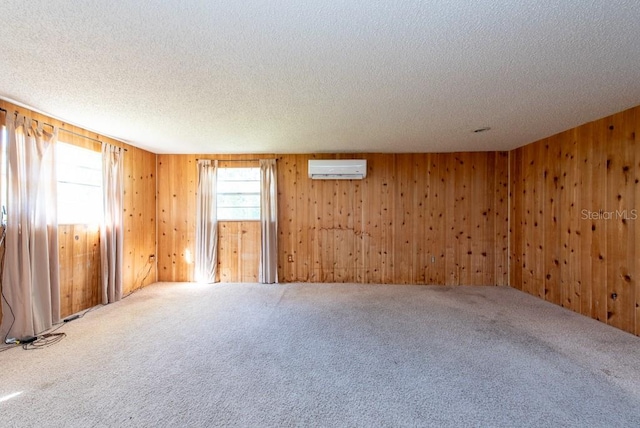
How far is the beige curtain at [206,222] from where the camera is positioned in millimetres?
4660

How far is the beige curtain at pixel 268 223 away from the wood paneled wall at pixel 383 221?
0.15 metres

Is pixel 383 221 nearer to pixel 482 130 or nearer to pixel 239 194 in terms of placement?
pixel 482 130

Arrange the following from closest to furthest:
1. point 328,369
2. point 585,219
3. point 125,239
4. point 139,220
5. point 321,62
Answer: point 321,62, point 328,369, point 585,219, point 125,239, point 139,220

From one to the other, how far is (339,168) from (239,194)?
1.84m

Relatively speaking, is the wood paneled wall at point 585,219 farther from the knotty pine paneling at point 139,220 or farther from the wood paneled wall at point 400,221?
the knotty pine paneling at point 139,220

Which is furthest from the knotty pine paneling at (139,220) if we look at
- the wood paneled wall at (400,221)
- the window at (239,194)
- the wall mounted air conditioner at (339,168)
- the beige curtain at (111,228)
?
the wall mounted air conditioner at (339,168)

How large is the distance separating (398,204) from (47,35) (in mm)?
4376

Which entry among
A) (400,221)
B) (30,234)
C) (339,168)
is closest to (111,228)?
(30,234)

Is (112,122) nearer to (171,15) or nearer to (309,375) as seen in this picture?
(171,15)

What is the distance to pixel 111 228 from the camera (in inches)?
145

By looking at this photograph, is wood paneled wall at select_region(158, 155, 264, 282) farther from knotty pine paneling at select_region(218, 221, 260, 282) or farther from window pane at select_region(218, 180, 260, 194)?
window pane at select_region(218, 180, 260, 194)

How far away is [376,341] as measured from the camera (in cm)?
257

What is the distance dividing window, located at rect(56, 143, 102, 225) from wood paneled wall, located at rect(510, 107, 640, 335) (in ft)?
20.0

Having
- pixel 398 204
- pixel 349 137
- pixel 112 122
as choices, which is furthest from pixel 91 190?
pixel 398 204
